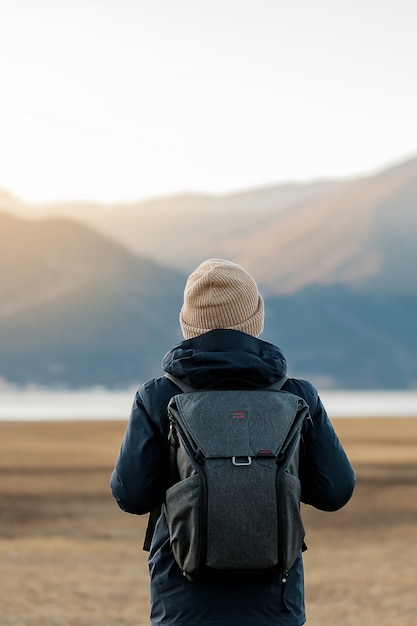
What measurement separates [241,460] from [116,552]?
718 centimetres

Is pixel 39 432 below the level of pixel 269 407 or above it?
above

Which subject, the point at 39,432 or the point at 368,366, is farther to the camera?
the point at 368,366

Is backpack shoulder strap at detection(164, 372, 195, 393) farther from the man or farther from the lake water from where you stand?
the lake water

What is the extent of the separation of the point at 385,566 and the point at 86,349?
87.5m

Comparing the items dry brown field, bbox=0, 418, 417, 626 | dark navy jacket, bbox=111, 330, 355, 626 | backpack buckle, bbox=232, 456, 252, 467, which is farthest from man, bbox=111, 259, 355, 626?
dry brown field, bbox=0, 418, 417, 626

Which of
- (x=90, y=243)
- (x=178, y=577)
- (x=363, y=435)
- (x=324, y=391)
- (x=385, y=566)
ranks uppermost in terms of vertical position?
(x=90, y=243)

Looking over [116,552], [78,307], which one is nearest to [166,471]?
[116,552]

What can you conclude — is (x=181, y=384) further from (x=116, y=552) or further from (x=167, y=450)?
(x=116, y=552)

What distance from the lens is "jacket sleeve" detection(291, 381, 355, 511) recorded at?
7.84 ft

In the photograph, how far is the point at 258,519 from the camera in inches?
87.0

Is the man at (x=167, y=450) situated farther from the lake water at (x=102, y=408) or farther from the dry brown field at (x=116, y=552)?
the lake water at (x=102, y=408)

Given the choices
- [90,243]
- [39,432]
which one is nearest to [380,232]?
[90,243]

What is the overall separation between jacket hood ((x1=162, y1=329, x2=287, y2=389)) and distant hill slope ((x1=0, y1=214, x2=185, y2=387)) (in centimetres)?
8853

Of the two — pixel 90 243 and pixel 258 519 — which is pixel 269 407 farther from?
pixel 90 243
